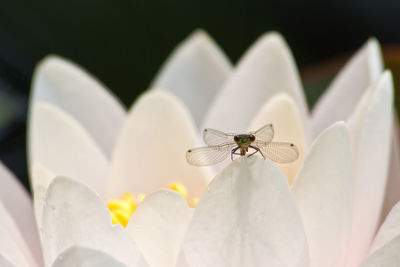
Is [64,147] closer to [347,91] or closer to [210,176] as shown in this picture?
[210,176]

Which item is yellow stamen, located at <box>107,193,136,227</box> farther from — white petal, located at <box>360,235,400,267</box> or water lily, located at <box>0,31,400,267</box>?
white petal, located at <box>360,235,400,267</box>

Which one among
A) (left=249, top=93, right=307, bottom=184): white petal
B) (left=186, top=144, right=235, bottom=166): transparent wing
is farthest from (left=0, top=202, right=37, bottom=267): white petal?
(left=249, top=93, right=307, bottom=184): white petal

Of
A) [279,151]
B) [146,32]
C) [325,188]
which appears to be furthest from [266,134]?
[146,32]

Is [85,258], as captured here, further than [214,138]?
No

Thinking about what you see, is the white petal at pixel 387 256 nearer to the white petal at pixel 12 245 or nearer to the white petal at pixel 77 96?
the white petal at pixel 12 245

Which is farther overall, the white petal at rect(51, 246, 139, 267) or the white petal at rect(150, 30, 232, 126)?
the white petal at rect(150, 30, 232, 126)

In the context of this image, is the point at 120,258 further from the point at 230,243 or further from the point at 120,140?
the point at 120,140
